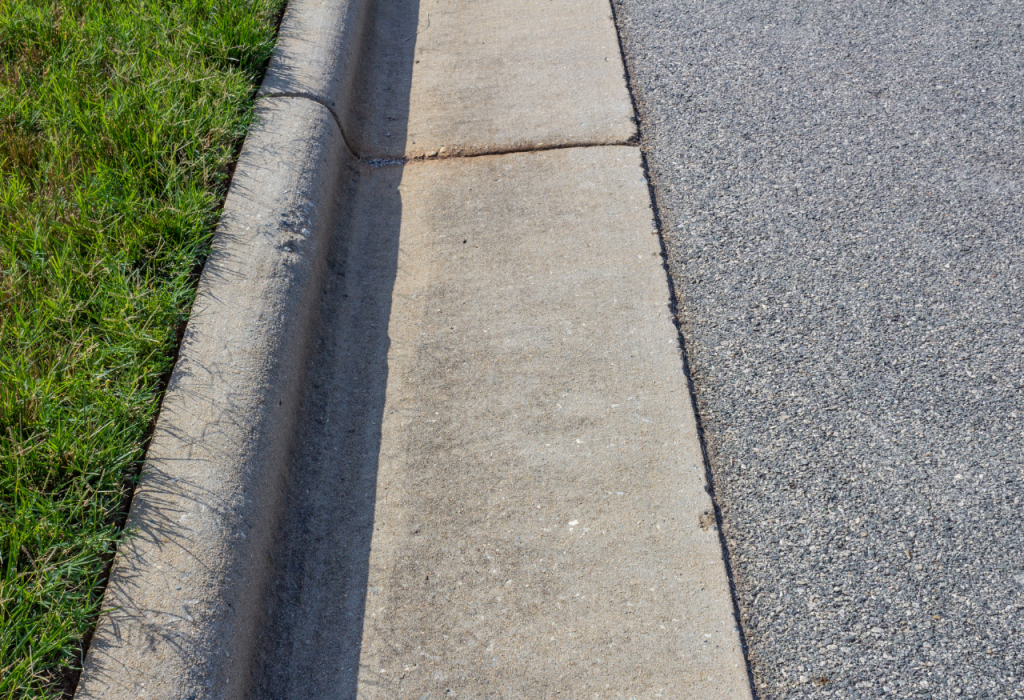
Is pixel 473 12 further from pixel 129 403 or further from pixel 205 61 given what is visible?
pixel 129 403

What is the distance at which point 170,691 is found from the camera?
5.64ft

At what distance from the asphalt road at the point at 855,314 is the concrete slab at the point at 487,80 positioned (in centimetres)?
21

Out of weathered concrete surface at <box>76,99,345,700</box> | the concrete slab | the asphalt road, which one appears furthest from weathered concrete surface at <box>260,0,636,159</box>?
weathered concrete surface at <box>76,99,345,700</box>

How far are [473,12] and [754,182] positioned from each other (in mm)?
2028

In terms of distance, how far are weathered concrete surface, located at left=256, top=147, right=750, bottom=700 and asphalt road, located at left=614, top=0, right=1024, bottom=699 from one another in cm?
15

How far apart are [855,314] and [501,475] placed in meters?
1.30

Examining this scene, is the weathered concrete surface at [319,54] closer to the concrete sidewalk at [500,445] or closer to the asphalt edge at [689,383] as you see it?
the concrete sidewalk at [500,445]

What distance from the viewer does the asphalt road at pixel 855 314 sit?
1987mm

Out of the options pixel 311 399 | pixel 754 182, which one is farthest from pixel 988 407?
pixel 311 399

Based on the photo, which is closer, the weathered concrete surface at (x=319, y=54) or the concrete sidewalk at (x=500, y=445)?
the concrete sidewalk at (x=500, y=445)

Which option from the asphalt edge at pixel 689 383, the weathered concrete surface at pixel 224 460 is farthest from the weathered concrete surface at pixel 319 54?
the asphalt edge at pixel 689 383

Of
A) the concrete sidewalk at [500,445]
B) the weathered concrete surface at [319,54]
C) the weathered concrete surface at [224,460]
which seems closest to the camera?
the weathered concrete surface at [224,460]

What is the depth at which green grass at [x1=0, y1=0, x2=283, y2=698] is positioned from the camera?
1.89 meters

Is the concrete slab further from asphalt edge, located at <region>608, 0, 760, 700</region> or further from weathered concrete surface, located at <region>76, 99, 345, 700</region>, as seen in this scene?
weathered concrete surface, located at <region>76, 99, 345, 700</region>
